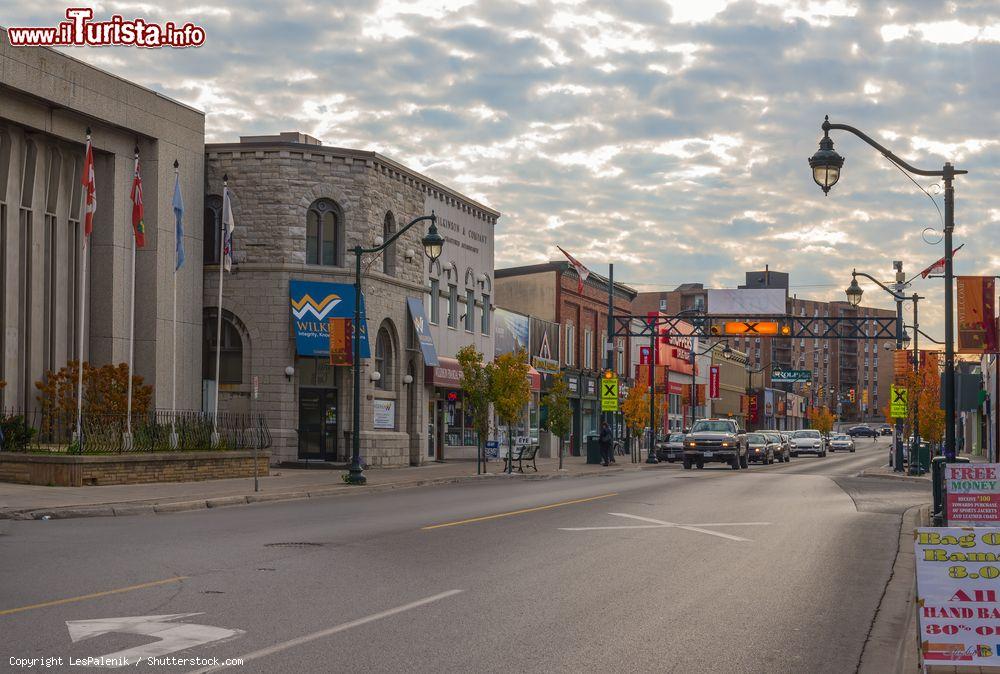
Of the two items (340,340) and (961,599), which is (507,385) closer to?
(340,340)

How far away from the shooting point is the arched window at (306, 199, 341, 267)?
124 ft

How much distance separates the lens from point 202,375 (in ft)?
122

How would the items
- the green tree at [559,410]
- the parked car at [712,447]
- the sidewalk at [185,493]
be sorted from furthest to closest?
the parked car at [712,447], the green tree at [559,410], the sidewalk at [185,493]

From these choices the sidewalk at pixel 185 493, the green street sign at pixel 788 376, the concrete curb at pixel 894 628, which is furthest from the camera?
the green street sign at pixel 788 376

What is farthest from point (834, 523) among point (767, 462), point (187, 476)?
point (767, 462)

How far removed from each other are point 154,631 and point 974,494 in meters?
8.94

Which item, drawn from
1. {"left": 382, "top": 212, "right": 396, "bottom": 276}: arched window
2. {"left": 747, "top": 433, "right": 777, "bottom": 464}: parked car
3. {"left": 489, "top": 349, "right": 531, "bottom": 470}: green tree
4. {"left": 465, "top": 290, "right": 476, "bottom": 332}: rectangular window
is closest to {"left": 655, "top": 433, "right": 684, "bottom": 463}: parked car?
{"left": 747, "top": 433, "right": 777, "bottom": 464}: parked car

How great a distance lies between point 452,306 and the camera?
45875 mm

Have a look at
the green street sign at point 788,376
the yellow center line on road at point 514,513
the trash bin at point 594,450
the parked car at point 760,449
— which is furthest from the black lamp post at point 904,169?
the green street sign at point 788,376

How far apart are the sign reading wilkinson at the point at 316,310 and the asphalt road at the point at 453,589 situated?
1612 centimetres

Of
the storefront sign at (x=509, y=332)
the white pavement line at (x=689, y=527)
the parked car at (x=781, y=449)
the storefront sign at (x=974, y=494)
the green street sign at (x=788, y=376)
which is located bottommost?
the parked car at (x=781, y=449)

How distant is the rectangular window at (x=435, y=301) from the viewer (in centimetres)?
4416

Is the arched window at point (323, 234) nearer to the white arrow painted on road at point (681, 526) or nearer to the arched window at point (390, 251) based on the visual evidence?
the arched window at point (390, 251)

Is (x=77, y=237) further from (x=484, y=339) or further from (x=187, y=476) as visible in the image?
(x=484, y=339)
